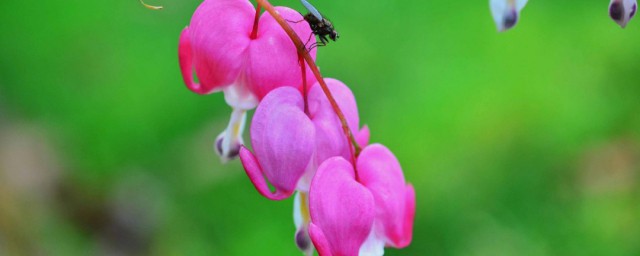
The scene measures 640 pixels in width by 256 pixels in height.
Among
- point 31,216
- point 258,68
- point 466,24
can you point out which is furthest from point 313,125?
point 466,24

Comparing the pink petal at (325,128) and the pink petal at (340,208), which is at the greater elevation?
the pink petal at (325,128)

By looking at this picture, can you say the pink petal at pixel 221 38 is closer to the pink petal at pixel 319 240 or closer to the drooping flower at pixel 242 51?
the drooping flower at pixel 242 51

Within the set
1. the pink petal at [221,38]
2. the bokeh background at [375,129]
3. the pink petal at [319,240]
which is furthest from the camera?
the bokeh background at [375,129]

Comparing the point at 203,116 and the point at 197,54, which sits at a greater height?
the point at 197,54

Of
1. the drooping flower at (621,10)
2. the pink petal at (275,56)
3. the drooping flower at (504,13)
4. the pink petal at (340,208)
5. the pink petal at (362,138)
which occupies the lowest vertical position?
the pink petal at (340,208)

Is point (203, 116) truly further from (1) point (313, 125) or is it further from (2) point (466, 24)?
(1) point (313, 125)

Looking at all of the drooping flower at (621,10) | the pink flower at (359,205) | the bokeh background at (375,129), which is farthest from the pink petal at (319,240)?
the bokeh background at (375,129)

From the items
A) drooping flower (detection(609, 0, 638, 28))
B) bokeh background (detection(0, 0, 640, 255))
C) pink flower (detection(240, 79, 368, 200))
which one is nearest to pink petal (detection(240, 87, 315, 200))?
pink flower (detection(240, 79, 368, 200))

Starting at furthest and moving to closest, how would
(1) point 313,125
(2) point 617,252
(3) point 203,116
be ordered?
(3) point 203,116, (2) point 617,252, (1) point 313,125
